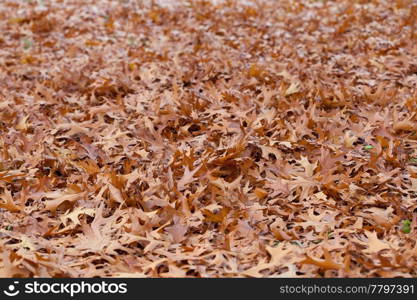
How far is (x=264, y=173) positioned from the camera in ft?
11.6

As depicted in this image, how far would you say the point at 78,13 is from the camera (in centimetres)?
797

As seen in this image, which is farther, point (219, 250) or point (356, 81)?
point (356, 81)

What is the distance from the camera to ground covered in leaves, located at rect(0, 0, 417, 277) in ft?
8.79

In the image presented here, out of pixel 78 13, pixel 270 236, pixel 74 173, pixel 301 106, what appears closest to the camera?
pixel 270 236

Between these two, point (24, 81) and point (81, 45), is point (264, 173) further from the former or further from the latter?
point (81, 45)

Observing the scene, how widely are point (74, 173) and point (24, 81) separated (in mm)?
2473

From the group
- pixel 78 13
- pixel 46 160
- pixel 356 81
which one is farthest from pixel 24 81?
pixel 356 81

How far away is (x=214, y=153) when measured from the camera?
143 inches

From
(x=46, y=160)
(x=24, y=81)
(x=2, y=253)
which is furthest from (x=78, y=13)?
(x=2, y=253)

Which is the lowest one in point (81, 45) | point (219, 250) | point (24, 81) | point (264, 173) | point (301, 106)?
point (219, 250)

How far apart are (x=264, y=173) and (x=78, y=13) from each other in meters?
5.79

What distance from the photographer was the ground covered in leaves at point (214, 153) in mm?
2680

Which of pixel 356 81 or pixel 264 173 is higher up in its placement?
pixel 356 81

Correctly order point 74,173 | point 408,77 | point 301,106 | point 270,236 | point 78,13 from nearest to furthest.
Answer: point 270,236 → point 74,173 → point 301,106 → point 408,77 → point 78,13
